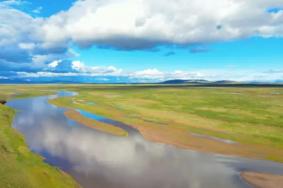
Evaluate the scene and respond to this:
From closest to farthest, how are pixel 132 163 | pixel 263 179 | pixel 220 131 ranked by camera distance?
1. pixel 263 179
2. pixel 132 163
3. pixel 220 131

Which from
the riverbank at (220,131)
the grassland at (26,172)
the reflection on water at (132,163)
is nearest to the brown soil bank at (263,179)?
the riverbank at (220,131)

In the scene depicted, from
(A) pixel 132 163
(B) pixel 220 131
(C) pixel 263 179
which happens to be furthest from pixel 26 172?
(B) pixel 220 131

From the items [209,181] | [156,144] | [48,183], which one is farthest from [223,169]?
[48,183]

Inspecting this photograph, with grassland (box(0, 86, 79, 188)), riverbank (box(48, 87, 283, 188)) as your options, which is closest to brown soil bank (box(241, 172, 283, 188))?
riverbank (box(48, 87, 283, 188))

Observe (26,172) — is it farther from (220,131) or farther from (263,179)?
(220,131)

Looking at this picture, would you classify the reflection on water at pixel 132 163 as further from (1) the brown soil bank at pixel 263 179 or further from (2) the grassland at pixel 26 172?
(2) the grassland at pixel 26 172

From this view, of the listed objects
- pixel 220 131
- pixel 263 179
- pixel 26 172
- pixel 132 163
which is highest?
pixel 220 131
